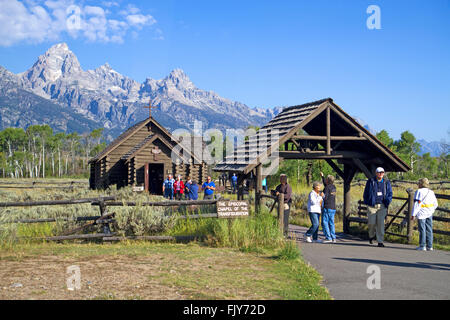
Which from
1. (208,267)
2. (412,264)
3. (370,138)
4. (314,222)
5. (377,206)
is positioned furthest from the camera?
(370,138)

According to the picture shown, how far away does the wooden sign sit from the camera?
11211 mm

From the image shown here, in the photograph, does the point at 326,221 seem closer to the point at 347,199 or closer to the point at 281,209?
the point at 281,209

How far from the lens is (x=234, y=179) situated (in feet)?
110

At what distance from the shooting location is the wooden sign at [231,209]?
1121 cm

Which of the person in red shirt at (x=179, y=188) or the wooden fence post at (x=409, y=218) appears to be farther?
the person in red shirt at (x=179, y=188)

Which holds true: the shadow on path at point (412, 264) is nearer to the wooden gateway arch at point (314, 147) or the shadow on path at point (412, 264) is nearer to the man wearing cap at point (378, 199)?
the man wearing cap at point (378, 199)

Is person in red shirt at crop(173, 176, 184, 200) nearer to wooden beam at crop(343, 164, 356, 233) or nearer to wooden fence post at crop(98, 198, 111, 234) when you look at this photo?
wooden beam at crop(343, 164, 356, 233)

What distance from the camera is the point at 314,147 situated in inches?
579

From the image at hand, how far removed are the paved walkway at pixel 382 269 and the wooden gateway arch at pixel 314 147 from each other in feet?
8.35

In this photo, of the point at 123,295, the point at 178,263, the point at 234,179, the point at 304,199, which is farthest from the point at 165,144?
the point at 123,295

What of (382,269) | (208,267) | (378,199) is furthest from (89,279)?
(378,199)

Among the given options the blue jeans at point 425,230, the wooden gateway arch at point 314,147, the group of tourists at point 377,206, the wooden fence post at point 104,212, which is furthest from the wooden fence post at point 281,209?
the wooden fence post at point 104,212

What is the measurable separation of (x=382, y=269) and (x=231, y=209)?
4081 mm
